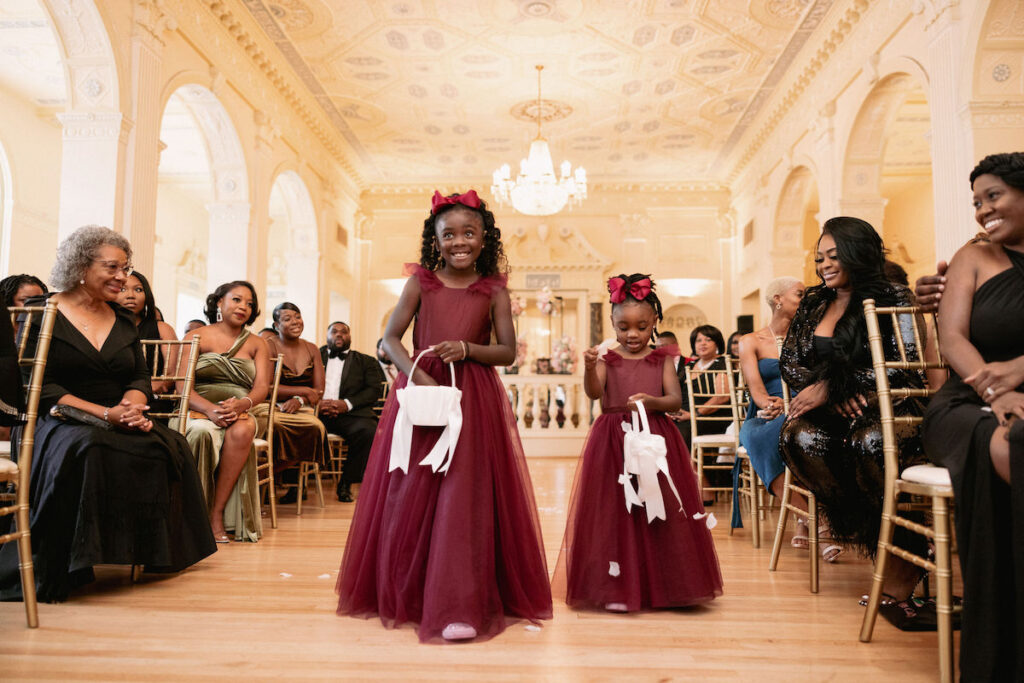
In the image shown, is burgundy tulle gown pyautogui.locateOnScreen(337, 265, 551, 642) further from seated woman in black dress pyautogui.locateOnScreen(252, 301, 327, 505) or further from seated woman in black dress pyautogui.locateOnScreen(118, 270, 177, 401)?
seated woman in black dress pyautogui.locateOnScreen(252, 301, 327, 505)

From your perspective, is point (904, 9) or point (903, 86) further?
point (903, 86)

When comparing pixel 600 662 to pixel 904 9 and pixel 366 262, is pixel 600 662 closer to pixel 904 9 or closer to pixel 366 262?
pixel 904 9

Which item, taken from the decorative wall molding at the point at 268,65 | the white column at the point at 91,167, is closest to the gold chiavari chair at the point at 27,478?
the white column at the point at 91,167

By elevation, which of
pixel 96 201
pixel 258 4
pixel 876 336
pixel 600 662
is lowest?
pixel 600 662

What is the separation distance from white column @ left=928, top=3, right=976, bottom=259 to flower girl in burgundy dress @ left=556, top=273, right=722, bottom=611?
428cm

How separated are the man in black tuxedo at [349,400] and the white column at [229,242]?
334 centimetres

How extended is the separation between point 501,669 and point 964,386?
1545mm

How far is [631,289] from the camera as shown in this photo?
109 inches

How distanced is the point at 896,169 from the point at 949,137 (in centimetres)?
703

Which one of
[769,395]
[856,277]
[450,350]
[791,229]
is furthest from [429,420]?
[791,229]

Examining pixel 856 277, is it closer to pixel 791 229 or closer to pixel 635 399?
pixel 635 399

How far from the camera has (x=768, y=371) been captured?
4160 millimetres

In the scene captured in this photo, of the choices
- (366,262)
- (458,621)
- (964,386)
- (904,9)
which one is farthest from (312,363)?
(366,262)

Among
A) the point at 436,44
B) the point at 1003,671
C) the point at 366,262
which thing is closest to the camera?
the point at 1003,671
